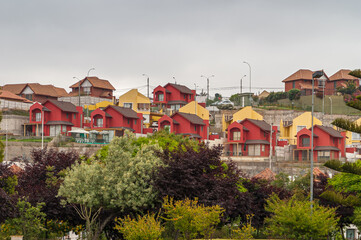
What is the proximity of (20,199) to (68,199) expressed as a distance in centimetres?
267


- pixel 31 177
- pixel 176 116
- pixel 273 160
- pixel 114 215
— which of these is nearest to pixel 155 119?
pixel 176 116

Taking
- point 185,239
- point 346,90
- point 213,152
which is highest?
point 346,90

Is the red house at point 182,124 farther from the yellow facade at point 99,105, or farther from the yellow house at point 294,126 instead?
the yellow facade at point 99,105

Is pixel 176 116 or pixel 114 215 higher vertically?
pixel 176 116

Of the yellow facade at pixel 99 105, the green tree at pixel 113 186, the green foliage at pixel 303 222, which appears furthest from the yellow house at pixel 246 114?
the green foliage at pixel 303 222

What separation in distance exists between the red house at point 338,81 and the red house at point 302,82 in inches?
124

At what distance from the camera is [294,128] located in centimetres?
9275

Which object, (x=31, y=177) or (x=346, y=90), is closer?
(x=31, y=177)

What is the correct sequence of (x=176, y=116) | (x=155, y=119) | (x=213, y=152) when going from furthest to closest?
(x=155, y=119)
(x=176, y=116)
(x=213, y=152)

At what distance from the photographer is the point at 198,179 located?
36.6m

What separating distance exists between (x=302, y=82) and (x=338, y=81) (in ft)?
29.9

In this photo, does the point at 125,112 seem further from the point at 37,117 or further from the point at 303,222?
the point at 303,222

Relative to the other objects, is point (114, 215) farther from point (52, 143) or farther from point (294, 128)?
point (294, 128)

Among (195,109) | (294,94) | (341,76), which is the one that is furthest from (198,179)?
(341,76)
